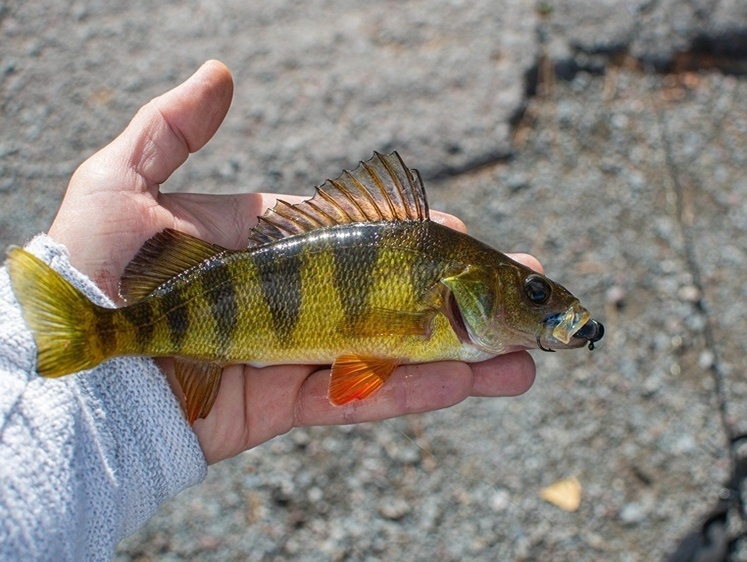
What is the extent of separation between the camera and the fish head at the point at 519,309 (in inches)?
106

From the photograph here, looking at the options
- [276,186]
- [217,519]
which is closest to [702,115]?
[276,186]

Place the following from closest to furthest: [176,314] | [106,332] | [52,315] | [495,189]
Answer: [52,315]
[106,332]
[176,314]
[495,189]

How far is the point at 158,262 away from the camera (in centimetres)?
273

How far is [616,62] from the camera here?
198 inches

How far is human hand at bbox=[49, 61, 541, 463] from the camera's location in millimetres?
2904

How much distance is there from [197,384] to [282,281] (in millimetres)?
502

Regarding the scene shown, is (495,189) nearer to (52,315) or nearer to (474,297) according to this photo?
(474,297)

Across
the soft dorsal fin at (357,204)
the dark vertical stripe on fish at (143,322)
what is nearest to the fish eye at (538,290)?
the soft dorsal fin at (357,204)

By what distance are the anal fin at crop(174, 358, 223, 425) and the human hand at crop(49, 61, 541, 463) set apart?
13cm

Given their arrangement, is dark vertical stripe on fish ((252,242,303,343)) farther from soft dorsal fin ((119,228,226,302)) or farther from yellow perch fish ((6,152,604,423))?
soft dorsal fin ((119,228,226,302))

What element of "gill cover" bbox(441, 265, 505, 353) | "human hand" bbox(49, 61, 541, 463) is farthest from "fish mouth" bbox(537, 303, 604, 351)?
"human hand" bbox(49, 61, 541, 463)

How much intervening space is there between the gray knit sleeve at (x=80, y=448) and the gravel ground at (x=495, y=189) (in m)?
1.08

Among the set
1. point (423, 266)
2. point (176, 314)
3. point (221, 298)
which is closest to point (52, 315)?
point (176, 314)

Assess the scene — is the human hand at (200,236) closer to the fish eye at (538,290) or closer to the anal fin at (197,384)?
the anal fin at (197,384)
